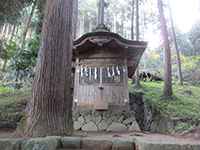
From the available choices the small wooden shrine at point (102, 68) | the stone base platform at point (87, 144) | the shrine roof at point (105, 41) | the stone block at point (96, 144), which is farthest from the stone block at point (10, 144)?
the shrine roof at point (105, 41)

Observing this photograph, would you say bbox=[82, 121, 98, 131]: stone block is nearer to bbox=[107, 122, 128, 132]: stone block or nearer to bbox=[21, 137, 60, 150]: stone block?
bbox=[107, 122, 128, 132]: stone block

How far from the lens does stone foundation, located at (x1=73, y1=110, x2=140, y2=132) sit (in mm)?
6461

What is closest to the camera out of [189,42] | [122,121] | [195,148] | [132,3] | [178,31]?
[195,148]

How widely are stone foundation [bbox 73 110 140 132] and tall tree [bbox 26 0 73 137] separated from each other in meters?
3.14

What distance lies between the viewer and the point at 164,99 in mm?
7551

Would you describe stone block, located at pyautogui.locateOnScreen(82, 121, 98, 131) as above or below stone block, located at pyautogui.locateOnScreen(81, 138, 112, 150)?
below

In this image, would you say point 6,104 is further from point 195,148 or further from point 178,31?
point 178,31

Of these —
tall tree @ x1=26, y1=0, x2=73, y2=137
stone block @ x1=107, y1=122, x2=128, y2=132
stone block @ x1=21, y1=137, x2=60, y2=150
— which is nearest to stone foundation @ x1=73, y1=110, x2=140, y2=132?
stone block @ x1=107, y1=122, x2=128, y2=132

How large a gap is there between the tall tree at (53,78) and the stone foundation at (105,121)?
3139 mm

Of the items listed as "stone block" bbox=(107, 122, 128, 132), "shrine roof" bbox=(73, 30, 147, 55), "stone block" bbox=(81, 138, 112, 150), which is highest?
"shrine roof" bbox=(73, 30, 147, 55)

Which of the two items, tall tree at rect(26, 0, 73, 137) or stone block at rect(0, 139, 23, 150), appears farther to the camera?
tall tree at rect(26, 0, 73, 137)

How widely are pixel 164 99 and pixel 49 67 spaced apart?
18.1 feet

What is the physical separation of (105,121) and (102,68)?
1934mm

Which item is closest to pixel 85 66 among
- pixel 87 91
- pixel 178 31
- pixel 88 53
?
pixel 88 53
